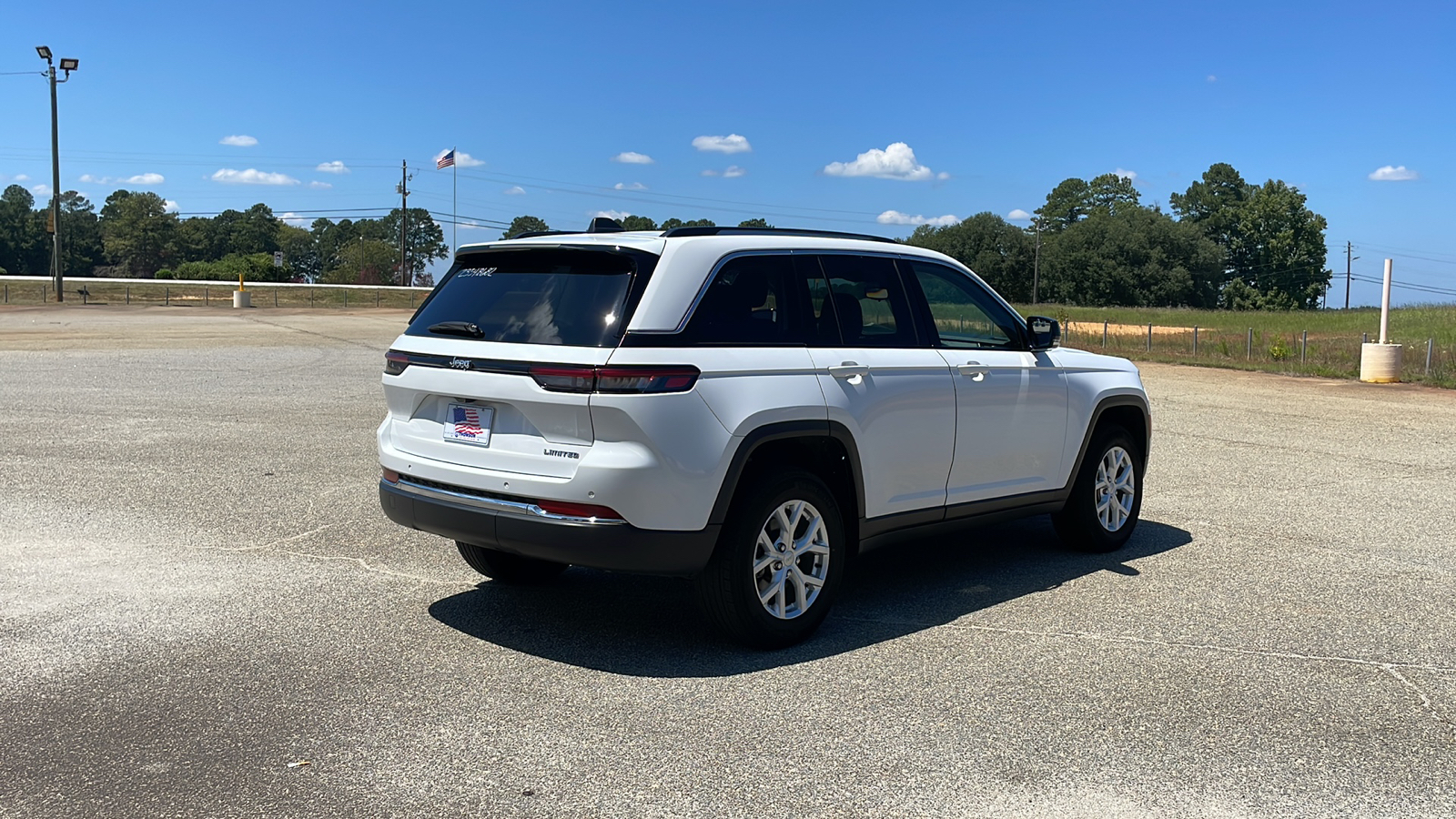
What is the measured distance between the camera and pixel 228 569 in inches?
269

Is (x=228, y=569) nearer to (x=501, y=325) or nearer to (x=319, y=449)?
(x=501, y=325)

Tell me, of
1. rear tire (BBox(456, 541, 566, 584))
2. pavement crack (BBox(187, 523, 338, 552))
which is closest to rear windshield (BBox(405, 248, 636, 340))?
rear tire (BBox(456, 541, 566, 584))

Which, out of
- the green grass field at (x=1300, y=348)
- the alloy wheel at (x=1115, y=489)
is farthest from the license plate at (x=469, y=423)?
the green grass field at (x=1300, y=348)

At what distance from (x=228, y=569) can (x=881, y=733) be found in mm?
4093

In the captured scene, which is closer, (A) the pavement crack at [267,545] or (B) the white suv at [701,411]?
(B) the white suv at [701,411]

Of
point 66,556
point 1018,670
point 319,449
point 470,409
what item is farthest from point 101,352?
point 1018,670

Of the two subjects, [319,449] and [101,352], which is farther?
[101,352]

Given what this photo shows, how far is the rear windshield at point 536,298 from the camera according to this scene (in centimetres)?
509

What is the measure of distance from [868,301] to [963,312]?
2.83 feet

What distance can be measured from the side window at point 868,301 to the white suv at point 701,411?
1 centimetres

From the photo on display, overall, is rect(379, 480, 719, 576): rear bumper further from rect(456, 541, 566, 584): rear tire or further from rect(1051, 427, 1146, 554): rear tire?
rect(1051, 427, 1146, 554): rear tire

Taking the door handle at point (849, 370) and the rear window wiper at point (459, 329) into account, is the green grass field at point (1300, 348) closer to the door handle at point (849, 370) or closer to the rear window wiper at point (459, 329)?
the door handle at point (849, 370)

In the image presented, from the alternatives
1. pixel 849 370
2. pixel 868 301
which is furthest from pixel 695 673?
pixel 868 301

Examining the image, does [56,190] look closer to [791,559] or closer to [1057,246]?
[791,559]
